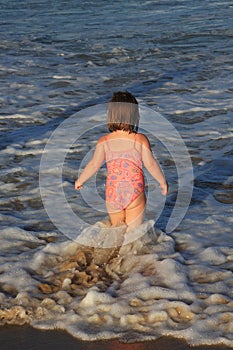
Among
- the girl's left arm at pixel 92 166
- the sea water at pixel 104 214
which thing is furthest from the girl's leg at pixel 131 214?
the girl's left arm at pixel 92 166

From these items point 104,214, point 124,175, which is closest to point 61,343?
point 124,175

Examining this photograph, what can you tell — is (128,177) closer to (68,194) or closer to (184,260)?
(184,260)

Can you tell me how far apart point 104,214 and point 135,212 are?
1.01 meters

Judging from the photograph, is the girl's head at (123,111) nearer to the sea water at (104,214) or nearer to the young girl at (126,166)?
the young girl at (126,166)

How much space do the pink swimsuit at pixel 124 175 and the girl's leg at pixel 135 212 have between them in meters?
0.04

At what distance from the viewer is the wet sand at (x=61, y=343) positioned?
3867 millimetres

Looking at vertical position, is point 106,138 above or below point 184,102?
above

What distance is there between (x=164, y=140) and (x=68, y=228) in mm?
2737

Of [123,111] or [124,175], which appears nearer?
[123,111]

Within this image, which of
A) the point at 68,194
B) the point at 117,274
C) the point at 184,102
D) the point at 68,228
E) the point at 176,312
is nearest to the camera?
the point at 176,312

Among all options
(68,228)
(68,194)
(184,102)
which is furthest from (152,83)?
(68,228)

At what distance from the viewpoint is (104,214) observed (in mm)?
5918

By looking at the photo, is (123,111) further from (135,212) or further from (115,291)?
(115,291)

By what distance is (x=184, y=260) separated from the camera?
4949 millimetres
